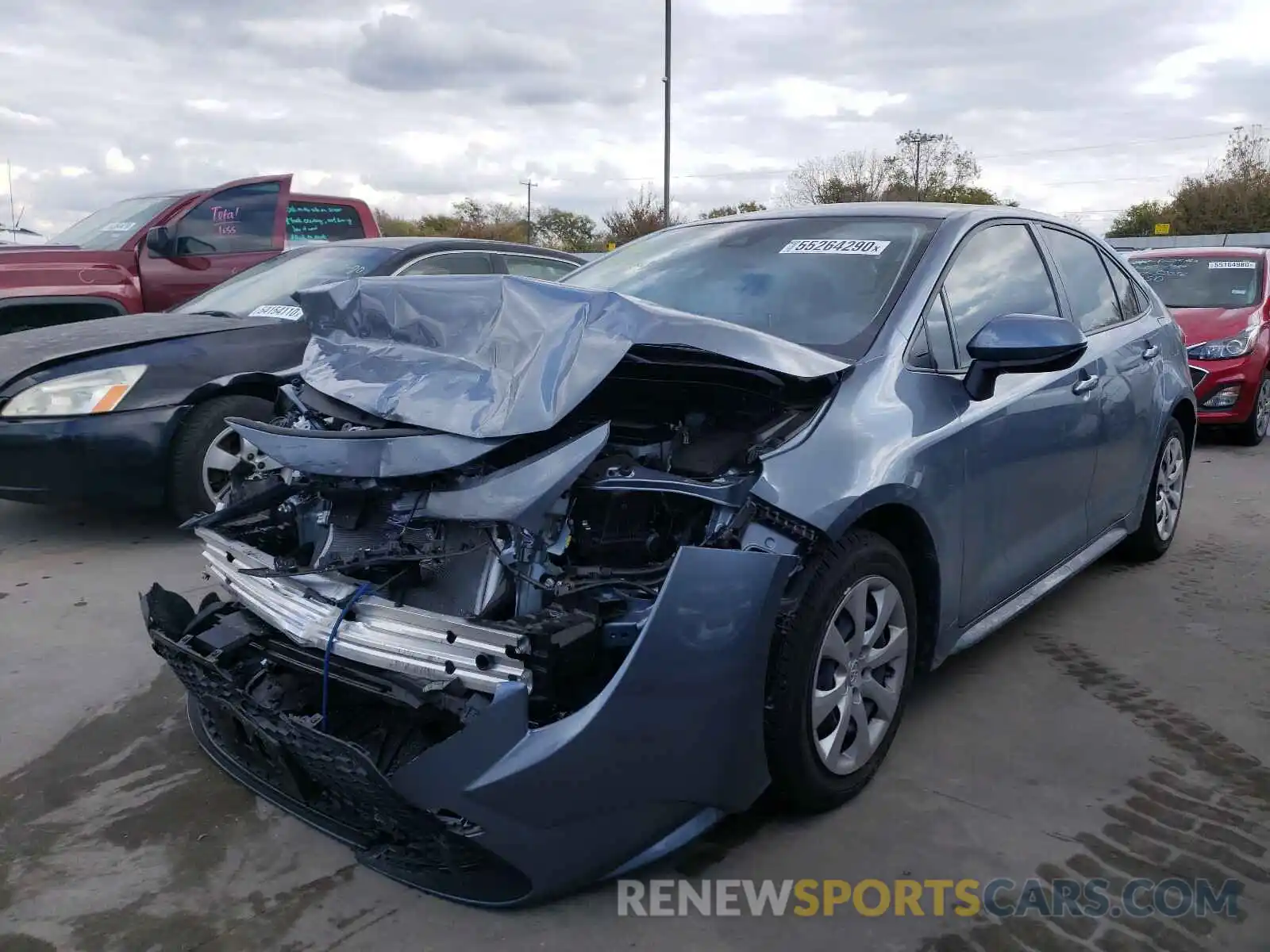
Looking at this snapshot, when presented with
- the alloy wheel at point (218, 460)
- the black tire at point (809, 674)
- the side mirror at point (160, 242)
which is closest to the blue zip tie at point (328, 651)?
the black tire at point (809, 674)

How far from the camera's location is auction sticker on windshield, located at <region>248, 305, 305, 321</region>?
5.43 meters

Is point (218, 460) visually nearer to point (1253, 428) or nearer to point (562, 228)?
point (1253, 428)

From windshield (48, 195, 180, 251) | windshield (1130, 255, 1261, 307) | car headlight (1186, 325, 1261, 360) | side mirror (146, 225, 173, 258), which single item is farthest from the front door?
windshield (48, 195, 180, 251)

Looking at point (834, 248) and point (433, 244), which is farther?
point (433, 244)

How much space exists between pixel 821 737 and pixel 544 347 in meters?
1.19

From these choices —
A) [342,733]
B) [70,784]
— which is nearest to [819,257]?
[342,733]

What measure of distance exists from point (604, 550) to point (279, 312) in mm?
3798

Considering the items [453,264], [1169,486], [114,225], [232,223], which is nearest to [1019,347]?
[1169,486]

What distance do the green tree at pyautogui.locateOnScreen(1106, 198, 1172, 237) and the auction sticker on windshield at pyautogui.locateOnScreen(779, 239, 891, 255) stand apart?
44.4 m

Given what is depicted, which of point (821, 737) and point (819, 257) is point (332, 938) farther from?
point (819, 257)

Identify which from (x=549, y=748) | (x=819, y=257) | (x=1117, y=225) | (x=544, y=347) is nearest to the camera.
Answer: (x=549, y=748)

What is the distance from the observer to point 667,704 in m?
2.11

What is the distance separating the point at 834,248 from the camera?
3.36m

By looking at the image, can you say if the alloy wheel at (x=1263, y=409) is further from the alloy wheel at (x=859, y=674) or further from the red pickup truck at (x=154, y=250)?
the red pickup truck at (x=154, y=250)
